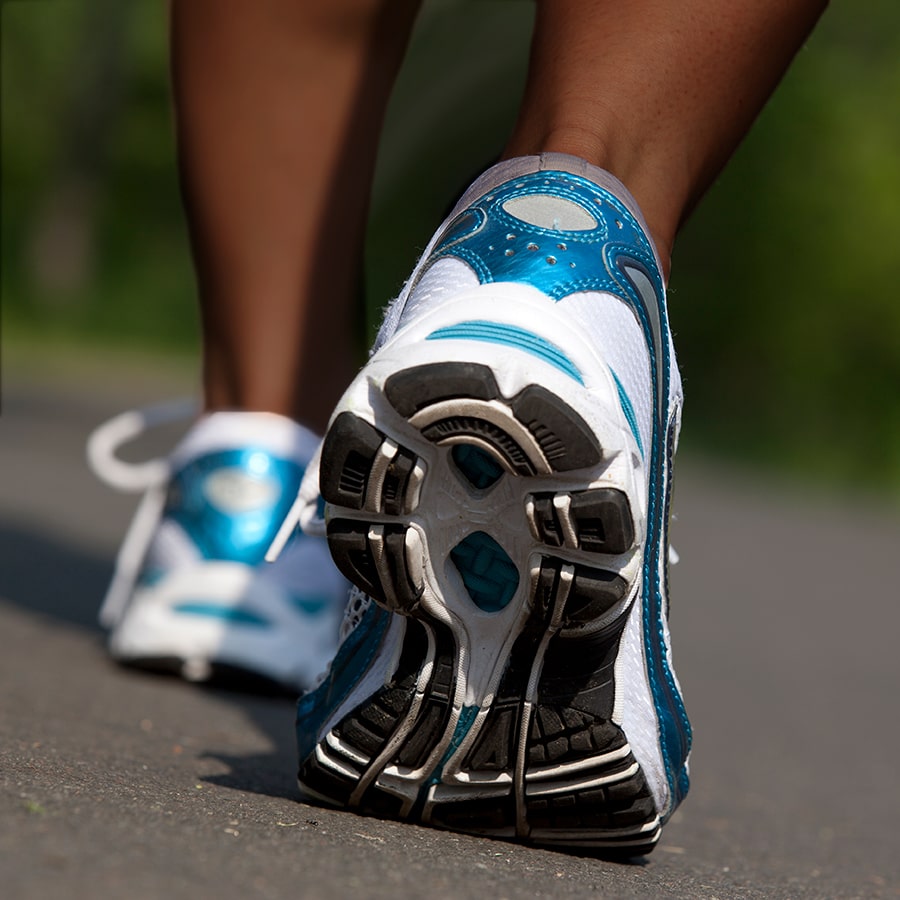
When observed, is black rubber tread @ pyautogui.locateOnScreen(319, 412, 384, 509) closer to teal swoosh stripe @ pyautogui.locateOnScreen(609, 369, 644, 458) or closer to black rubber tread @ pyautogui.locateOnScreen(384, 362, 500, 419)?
black rubber tread @ pyautogui.locateOnScreen(384, 362, 500, 419)

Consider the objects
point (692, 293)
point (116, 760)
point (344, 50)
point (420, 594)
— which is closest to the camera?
point (420, 594)

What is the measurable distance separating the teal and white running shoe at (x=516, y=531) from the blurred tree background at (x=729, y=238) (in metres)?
6.62

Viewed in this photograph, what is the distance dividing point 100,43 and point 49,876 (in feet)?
54.1

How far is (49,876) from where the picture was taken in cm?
66

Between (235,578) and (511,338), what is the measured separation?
2.90 ft

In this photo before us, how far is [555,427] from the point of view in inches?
33.2

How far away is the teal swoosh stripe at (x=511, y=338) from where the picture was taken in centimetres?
86

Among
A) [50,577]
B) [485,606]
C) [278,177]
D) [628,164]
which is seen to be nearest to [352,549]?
[485,606]

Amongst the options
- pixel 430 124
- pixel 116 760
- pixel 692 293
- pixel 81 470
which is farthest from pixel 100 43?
pixel 116 760

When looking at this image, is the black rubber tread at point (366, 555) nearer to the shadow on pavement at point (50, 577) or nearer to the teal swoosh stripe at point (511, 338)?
the teal swoosh stripe at point (511, 338)

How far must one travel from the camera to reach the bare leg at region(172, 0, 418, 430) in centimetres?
172

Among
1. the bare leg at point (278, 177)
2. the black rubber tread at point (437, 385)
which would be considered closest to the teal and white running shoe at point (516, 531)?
the black rubber tread at point (437, 385)

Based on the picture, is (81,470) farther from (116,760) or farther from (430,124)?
(116,760)

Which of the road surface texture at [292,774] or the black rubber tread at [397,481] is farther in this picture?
the black rubber tread at [397,481]
